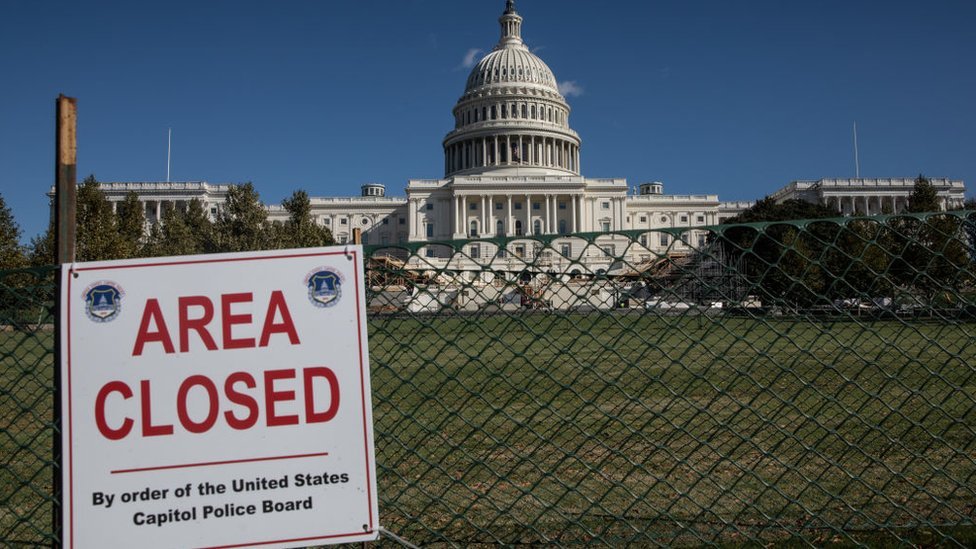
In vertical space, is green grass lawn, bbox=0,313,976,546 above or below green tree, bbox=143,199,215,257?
below

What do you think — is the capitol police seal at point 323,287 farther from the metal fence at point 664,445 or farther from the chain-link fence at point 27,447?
the chain-link fence at point 27,447

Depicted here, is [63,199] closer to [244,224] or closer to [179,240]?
[244,224]

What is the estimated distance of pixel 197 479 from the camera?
3301 mm

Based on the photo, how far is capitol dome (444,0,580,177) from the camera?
10050 cm

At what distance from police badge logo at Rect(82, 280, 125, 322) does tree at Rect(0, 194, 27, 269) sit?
1280 inches

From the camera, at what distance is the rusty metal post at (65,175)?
12.0 ft

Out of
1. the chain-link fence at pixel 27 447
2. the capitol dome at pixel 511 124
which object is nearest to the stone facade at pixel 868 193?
the capitol dome at pixel 511 124

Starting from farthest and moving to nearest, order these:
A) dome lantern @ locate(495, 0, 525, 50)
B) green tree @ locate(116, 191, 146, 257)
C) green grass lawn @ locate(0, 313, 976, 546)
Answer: dome lantern @ locate(495, 0, 525, 50)
green tree @ locate(116, 191, 146, 257)
green grass lawn @ locate(0, 313, 976, 546)

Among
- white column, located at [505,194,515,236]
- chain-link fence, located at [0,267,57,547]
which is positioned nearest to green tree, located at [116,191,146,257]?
chain-link fence, located at [0,267,57,547]

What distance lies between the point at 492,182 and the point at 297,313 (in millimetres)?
90713

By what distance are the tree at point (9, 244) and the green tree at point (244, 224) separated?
34.2 ft

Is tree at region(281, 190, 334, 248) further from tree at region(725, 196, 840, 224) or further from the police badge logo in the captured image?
the police badge logo

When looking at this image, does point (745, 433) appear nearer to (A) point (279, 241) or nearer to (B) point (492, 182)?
(A) point (279, 241)

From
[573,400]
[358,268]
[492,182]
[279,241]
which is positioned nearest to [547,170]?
[492,182]
